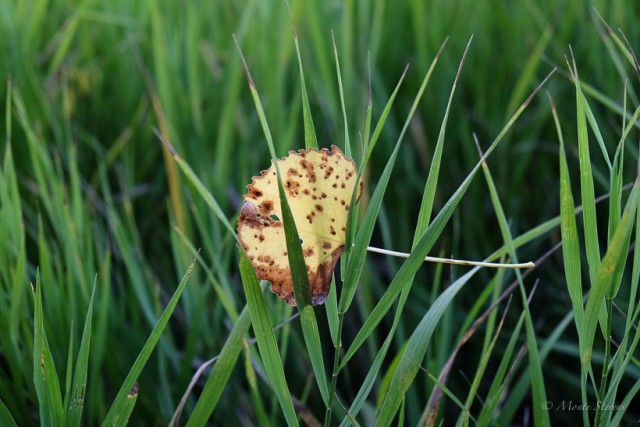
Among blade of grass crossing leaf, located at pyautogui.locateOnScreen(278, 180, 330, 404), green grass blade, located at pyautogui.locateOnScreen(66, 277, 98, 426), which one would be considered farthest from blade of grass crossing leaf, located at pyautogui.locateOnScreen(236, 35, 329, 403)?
green grass blade, located at pyautogui.locateOnScreen(66, 277, 98, 426)

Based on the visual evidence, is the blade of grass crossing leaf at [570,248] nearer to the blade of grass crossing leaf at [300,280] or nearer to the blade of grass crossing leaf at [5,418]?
the blade of grass crossing leaf at [300,280]

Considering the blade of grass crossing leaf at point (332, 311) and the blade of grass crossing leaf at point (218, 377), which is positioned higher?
the blade of grass crossing leaf at point (332, 311)

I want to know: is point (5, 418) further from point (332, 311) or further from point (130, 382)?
point (332, 311)

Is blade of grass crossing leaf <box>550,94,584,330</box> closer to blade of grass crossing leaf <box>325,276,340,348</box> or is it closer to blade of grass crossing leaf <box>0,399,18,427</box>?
blade of grass crossing leaf <box>325,276,340,348</box>

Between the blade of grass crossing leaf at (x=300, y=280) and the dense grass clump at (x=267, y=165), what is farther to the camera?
the dense grass clump at (x=267, y=165)

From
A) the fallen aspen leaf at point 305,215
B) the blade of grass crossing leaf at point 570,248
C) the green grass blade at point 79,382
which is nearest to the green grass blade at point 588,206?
the blade of grass crossing leaf at point 570,248
